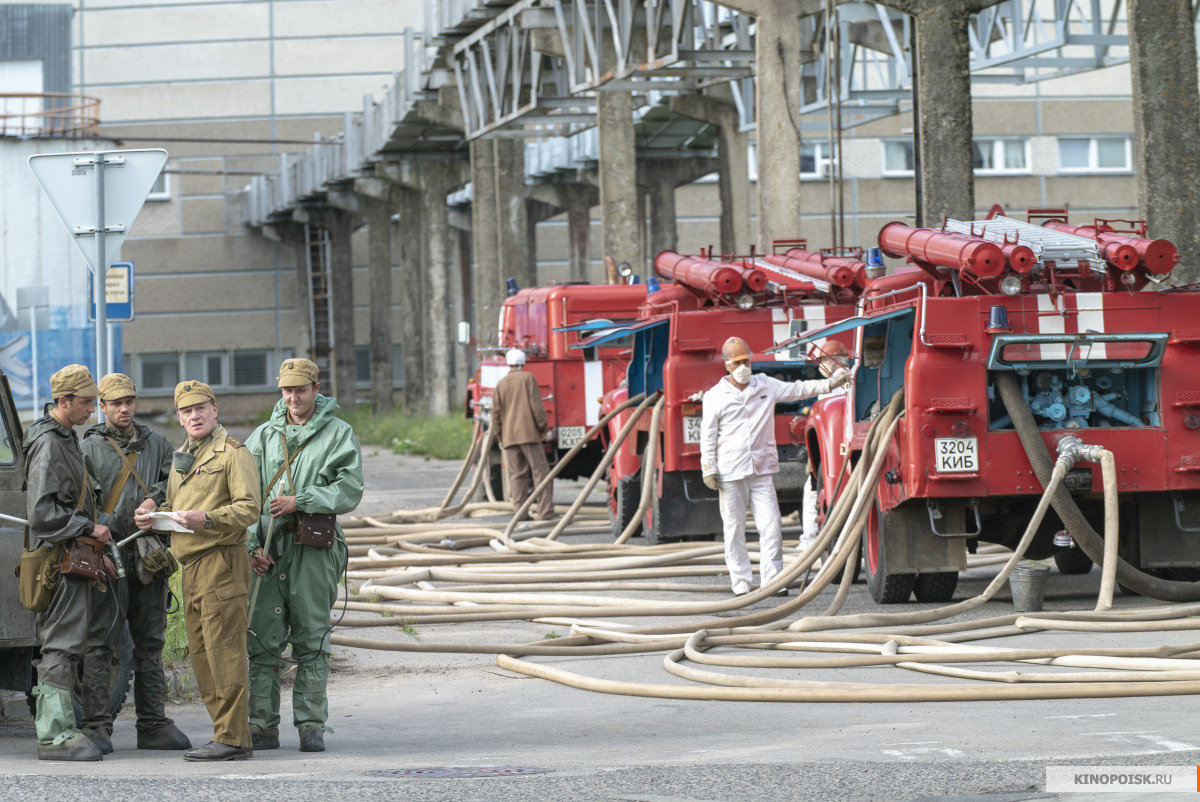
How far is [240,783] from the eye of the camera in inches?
265

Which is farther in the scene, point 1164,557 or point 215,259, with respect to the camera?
point 215,259

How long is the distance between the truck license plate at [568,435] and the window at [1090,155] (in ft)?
114

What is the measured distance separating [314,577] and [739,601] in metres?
4.02

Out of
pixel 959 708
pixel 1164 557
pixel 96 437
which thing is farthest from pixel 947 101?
pixel 96 437

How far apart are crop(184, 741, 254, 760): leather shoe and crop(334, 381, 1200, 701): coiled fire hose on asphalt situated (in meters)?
2.23

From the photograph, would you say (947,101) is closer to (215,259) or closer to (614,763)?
(614,763)

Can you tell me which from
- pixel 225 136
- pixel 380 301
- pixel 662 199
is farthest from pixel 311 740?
pixel 225 136

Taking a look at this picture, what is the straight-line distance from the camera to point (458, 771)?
23.1 feet

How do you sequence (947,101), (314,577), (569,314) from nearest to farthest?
(314,577)
(947,101)
(569,314)

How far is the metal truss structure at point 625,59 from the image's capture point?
24172mm

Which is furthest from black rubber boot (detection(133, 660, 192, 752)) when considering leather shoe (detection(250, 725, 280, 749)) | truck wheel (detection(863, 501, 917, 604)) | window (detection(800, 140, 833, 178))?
window (detection(800, 140, 833, 178))

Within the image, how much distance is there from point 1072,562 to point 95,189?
25.1 feet

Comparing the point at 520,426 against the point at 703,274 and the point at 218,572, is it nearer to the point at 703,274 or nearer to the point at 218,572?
the point at 703,274

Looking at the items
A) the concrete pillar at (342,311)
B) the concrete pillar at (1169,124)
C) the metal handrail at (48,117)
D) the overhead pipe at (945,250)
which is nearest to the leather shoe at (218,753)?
the overhead pipe at (945,250)
